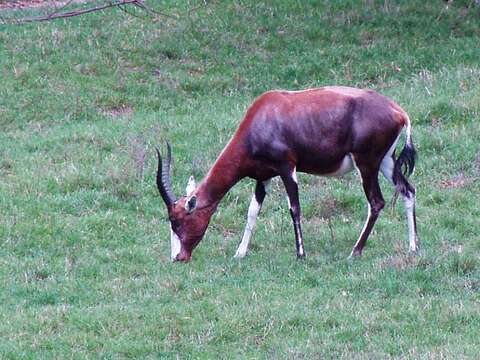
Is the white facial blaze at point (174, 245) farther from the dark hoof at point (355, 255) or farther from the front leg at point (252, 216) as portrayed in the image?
the dark hoof at point (355, 255)

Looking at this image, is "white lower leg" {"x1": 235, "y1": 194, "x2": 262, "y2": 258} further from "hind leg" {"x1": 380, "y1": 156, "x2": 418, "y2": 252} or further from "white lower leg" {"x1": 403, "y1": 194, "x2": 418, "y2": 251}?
"white lower leg" {"x1": 403, "y1": 194, "x2": 418, "y2": 251}

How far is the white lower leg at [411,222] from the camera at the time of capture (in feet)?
34.3

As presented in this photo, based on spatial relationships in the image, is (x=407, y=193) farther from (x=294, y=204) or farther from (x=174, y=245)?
(x=174, y=245)

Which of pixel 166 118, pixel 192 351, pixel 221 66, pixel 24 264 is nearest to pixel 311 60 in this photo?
pixel 221 66

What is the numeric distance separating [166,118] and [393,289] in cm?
751

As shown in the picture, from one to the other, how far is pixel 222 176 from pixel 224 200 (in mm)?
1557

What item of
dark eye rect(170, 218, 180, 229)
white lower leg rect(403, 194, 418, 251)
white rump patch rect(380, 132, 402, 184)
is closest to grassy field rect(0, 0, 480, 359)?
white lower leg rect(403, 194, 418, 251)

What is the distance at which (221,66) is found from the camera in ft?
61.7

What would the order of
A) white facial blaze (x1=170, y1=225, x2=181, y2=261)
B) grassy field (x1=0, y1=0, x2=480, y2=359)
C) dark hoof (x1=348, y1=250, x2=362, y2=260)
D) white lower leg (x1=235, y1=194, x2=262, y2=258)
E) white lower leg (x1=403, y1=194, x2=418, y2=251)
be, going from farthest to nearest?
white lower leg (x1=235, y1=194, x2=262, y2=258)
white facial blaze (x1=170, y1=225, x2=181, y2=261)
white lower leg (x1=403, y1=194, x2=418, y2=251)
dark hoof (x1=348, y1=250, x2=362, y2=260)
grassy field (x1=0, y1=0, x2=480, y2=359)

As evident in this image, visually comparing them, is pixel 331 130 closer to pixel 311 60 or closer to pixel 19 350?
pixel 19 350

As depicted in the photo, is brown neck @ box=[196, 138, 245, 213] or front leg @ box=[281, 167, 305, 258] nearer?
front leg @ box=[281, 167, 305, 258]

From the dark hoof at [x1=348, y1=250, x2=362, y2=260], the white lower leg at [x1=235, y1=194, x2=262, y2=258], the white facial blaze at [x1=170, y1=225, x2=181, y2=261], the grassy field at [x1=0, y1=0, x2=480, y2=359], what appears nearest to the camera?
the grassy field at [x1=0, y1=0, x2=480, y2=359]

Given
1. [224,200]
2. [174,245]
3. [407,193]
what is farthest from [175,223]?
[407,193]

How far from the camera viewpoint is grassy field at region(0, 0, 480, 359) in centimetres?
836
